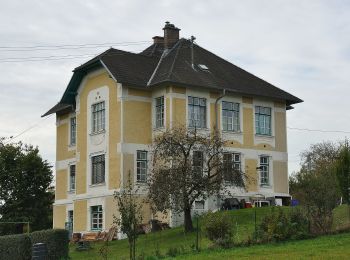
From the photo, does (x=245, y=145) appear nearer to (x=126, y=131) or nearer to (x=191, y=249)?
(x=126, y=131)

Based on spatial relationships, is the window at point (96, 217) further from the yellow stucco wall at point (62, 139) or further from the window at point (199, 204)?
the yellow stucco wall at point (62, 139)

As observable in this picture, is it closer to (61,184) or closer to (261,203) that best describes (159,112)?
(261,203)

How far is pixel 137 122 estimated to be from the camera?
40.3 m

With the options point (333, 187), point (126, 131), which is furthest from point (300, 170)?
point (333, 187)

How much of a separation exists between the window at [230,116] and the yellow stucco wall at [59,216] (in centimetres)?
1258

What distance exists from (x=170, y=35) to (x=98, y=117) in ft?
25.3

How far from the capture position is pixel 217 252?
890 inches

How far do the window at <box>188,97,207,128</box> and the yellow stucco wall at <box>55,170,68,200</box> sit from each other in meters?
10.9

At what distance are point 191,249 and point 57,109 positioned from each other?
997 inches

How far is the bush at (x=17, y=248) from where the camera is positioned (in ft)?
89.8

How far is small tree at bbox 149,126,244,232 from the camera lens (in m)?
31.8

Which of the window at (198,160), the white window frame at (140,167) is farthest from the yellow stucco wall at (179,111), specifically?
the window at (198,160)

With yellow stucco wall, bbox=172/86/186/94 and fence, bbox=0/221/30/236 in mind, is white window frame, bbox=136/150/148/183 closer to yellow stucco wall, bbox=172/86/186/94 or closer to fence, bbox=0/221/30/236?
yellow stucco wall, bbox=172/86/186/94

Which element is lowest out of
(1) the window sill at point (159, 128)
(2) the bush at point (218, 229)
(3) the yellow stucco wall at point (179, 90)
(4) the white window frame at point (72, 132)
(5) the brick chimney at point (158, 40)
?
(2) the bush at point (218, 229)
